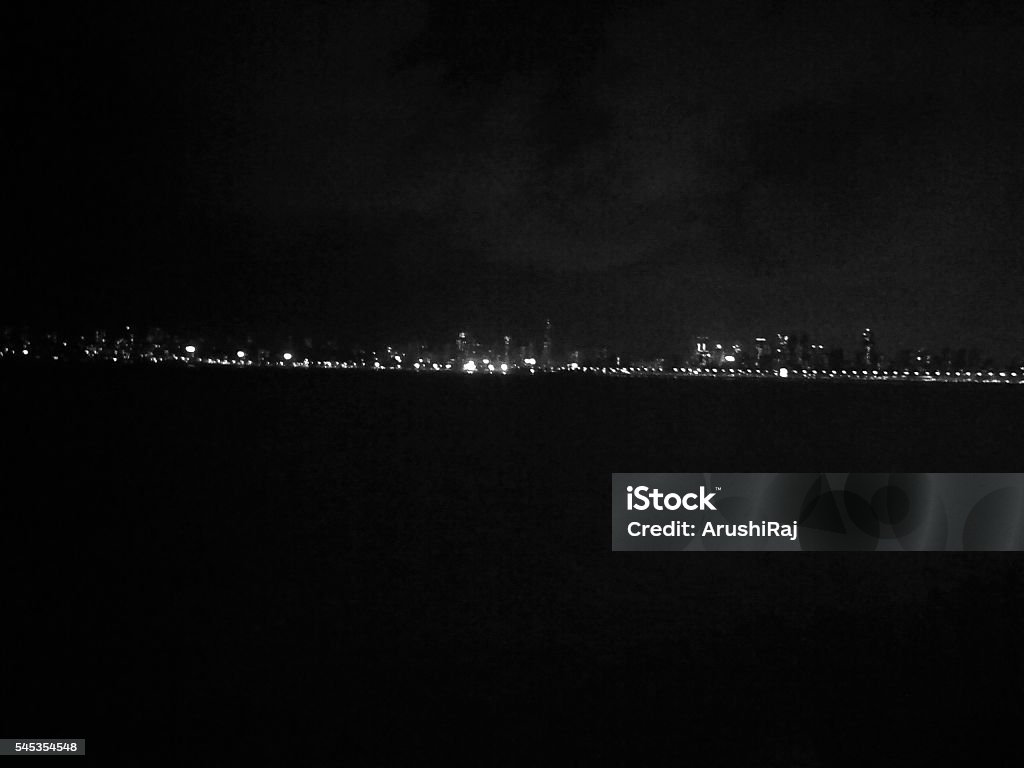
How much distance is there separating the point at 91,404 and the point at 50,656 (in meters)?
49.1

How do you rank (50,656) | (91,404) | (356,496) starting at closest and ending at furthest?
(50,656) < (356,496) < (91,404)

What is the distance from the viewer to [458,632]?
9523 millimetres

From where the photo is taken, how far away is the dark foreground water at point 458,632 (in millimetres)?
6711

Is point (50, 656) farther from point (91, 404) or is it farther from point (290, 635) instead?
point (91, 404)

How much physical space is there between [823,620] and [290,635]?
597 centimetres

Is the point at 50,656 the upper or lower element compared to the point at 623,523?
lower

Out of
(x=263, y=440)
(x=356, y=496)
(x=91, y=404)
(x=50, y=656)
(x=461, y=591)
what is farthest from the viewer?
(x=91, y=404)

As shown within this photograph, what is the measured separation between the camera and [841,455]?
40.5 meters

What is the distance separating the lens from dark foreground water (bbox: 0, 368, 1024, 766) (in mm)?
6711

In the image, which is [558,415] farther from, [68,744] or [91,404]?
[68,744]

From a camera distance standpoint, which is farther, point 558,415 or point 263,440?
point 558,415

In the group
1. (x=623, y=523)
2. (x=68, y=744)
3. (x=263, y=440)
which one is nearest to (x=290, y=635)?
(x=68, y=744)

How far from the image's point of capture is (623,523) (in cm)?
995

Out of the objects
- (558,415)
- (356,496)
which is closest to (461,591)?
(356,496)
